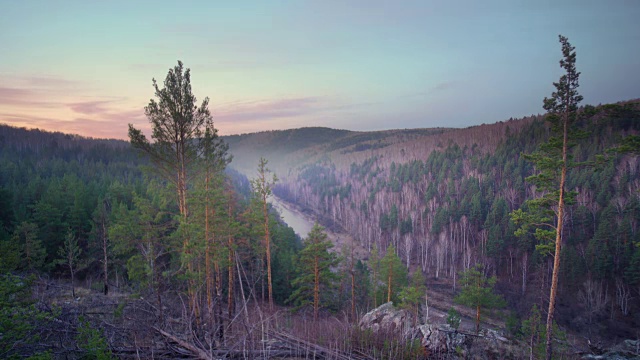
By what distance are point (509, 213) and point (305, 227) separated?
61.2 meters

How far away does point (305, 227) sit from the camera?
75375 millimetres

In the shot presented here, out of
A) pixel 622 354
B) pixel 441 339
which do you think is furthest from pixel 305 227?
pixel 441 339

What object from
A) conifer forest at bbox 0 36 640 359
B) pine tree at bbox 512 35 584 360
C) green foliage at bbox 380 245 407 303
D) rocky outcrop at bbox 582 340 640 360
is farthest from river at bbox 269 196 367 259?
pine tree at bbox 512 35 584 360

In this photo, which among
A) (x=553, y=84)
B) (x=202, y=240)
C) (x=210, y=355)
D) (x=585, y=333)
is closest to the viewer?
(x=210, y=355)

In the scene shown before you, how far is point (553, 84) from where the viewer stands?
1204 cm

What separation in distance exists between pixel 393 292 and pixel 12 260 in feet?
79.8

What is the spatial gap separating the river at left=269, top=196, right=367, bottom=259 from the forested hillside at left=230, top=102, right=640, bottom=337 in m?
2.66

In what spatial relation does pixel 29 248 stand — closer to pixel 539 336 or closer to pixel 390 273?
pixel 390 273

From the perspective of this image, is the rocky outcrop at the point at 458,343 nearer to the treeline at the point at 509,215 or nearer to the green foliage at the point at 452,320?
the green foliage at the point at 452,320

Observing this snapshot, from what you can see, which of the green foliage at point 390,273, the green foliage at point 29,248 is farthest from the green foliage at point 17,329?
the green foliage at point 390,273

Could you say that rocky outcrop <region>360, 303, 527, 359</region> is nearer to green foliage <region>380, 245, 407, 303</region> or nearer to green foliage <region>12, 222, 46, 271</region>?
green foliage <region>380, 245, 407, 303</region>

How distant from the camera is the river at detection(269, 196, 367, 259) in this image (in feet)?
195

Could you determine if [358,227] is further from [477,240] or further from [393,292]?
[393,292]

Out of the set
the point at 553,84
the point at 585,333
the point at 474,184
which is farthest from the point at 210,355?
the point at 474,184
